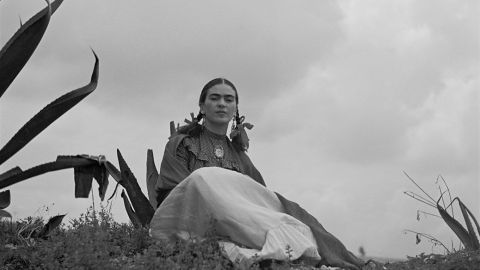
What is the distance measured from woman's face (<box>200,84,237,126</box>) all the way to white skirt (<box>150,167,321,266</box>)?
0.78 meters

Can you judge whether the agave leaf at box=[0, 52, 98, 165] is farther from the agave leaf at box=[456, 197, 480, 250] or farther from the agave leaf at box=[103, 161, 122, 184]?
the agave leaf at box=[456, 197, 480, 250]

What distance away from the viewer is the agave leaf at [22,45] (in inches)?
266

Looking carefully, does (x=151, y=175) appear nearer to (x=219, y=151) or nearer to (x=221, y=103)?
(x=219, y=151)

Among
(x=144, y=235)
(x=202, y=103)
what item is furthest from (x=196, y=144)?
(x=144, y=235)

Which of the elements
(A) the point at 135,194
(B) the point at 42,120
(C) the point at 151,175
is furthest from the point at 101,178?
(B) the point at 42,120

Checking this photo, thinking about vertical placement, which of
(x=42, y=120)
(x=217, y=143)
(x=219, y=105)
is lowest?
(x=217, y=143)

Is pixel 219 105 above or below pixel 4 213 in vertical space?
above

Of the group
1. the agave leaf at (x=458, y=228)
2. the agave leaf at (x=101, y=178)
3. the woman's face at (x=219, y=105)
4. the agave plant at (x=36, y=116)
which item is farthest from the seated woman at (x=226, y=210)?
the agave leaf at (x=458, y=228)

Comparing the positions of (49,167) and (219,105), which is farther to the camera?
(49,167)

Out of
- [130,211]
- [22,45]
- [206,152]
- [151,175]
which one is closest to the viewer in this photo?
[206,152]

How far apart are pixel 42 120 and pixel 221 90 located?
1.61m

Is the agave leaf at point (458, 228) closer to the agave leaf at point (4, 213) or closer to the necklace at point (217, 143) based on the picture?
the necklace at point (217, 143)

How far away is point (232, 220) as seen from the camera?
17.7 feet

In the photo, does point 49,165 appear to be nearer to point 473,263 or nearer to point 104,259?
point 104,259
